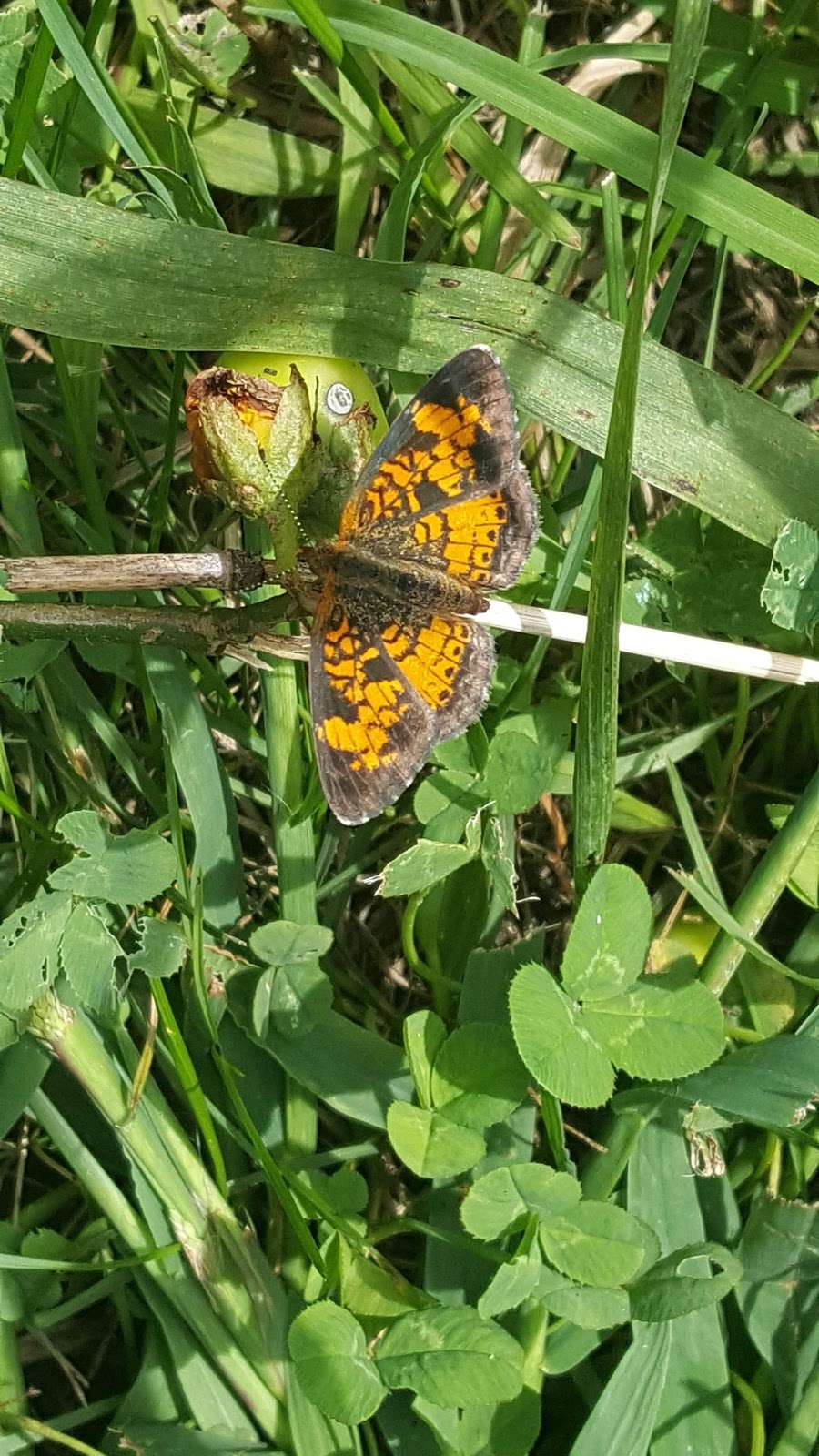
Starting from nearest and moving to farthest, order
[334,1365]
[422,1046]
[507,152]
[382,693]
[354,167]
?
[382,693]
[334,1365]
[422,1046]
[507,152]
[354,167]

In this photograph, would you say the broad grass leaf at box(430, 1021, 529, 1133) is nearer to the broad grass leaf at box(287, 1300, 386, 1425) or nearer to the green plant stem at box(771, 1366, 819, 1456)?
the broad grass leaf at box(287, 1300, 386, 1425)

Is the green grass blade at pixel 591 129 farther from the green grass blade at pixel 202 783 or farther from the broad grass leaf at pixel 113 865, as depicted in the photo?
the broad grass leaf at pixel 113 865

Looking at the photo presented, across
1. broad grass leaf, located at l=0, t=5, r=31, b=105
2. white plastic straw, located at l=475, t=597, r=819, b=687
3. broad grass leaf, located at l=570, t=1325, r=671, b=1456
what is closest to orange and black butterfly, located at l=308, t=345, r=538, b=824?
white plastic straw, located at l=475, t=597, r=819, b=687

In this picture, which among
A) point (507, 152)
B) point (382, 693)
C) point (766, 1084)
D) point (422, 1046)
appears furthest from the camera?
point (507, 152)

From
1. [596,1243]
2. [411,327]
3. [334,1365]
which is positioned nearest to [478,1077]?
[596,1243]

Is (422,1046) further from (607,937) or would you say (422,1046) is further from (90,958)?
(90,958)
